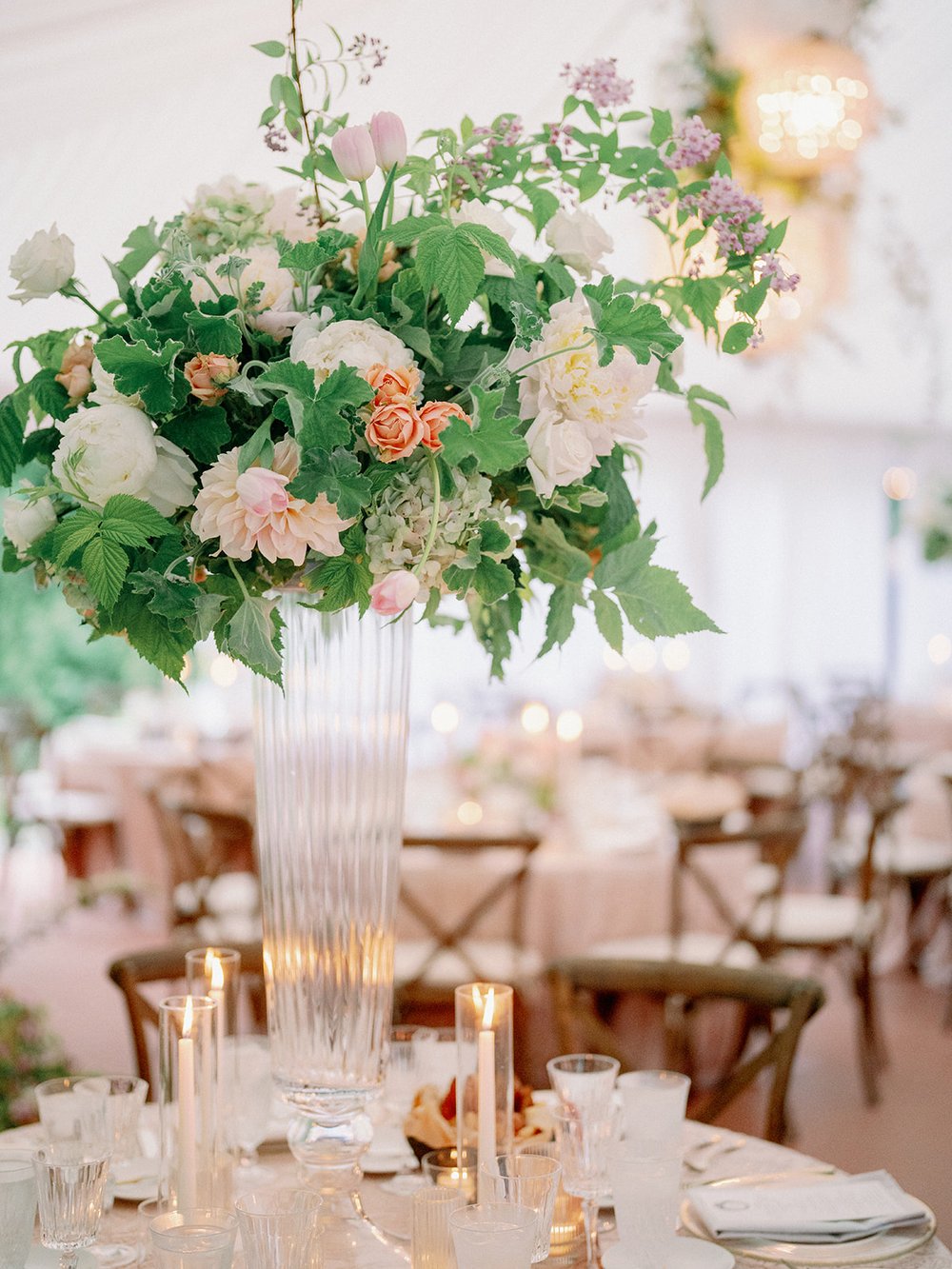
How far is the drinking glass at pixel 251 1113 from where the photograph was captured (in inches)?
63.9

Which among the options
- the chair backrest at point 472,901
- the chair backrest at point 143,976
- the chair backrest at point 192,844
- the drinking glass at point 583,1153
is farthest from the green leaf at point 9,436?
the chair backrest at point 192,844

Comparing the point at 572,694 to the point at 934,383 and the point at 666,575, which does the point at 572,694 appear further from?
the point at 666,575

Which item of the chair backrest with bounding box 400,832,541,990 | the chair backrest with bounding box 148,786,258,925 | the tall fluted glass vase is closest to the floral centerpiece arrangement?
the tall fluted glass vase

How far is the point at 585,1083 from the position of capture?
5.04 ft

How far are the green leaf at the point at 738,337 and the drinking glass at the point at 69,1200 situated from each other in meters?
0.99

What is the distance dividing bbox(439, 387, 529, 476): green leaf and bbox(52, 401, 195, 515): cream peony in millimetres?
264

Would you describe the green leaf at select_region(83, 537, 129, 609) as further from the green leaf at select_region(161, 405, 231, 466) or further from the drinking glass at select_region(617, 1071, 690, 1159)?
the drinking glass at select_region(617, 1071, 690, 1159)

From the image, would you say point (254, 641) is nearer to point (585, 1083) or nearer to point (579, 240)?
point (579, 240)

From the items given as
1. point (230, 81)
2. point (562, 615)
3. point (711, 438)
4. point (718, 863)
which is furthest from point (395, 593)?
Answer: point (230, 81)

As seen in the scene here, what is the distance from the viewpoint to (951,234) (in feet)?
28.6

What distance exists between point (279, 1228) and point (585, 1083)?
46 centimetres

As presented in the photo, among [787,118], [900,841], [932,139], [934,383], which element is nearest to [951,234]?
[932,139]

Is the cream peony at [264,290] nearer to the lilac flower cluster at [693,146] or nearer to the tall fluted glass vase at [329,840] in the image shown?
the tall fluted glass vase at [329,840]

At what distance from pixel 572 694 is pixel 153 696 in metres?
4.18
